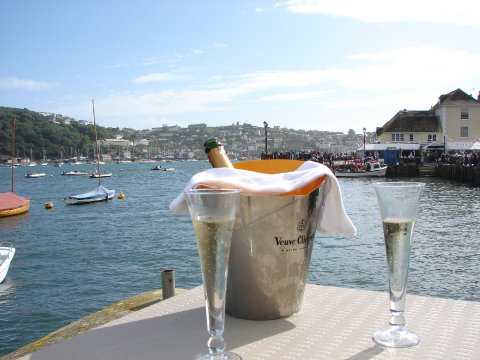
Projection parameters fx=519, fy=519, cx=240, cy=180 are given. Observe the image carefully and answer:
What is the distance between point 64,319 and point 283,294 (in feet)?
33.4

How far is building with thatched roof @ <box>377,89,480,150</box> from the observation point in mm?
56406

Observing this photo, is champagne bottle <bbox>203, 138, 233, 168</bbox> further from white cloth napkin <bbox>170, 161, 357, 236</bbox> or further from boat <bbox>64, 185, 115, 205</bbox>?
boat <bbox>64, 185, 115, 205</bbox>

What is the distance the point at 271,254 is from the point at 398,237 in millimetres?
700

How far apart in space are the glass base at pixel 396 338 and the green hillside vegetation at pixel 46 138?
14929 centimetres

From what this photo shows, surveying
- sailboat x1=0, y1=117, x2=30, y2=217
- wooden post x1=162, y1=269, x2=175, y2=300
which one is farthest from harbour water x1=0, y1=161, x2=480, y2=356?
wooden post x1=162, y1=269, x2=175, y2=300

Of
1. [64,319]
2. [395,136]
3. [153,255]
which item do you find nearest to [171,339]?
[64,319]

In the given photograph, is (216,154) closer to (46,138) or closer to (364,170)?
(364,170)

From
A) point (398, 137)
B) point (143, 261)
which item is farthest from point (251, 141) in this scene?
point (143, 261)

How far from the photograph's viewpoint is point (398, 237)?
2.34 metres

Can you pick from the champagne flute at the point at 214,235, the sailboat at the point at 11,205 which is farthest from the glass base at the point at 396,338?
the sailboat at the point at 11,205

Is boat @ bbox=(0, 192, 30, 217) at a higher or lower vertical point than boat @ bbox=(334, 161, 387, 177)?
lower

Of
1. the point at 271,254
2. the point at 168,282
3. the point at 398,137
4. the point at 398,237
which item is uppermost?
the point at 398,137

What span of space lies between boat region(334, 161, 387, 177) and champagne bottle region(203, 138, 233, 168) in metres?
46.8

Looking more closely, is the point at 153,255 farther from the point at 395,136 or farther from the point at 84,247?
the point at 395,136
